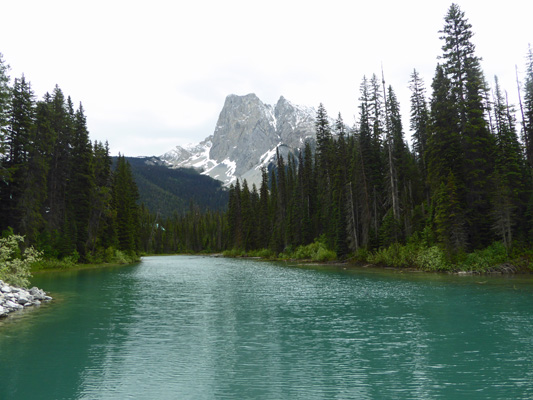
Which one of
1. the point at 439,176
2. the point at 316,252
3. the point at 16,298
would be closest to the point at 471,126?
the point at 439,176

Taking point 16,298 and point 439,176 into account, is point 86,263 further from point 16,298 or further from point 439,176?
point 439,176

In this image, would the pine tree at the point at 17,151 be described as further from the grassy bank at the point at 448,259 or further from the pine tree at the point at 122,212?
the grassy bank at the point at 448,259

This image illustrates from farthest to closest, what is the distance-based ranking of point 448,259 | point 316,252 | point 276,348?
point 316,252
point 448,259
point 276,348

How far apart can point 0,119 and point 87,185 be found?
77.7ft

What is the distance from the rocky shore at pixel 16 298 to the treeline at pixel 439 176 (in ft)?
121

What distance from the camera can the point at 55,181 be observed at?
180ft

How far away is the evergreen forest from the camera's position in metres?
40.6

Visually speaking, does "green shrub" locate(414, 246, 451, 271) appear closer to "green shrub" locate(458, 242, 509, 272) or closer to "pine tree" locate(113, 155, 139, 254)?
→ "green shrub" locate(458, 242, 509, 272)

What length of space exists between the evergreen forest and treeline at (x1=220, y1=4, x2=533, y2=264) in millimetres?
159

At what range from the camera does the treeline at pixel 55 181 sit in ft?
146

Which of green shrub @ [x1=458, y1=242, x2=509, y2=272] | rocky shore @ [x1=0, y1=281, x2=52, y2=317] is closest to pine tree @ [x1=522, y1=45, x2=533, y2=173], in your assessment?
Answer: green shrub @ [x1=458, y1=242, x2=509, y2=272]

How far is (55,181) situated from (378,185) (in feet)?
155

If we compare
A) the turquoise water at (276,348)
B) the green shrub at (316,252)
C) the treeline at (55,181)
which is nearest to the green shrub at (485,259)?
the turquoise water at (276,348)

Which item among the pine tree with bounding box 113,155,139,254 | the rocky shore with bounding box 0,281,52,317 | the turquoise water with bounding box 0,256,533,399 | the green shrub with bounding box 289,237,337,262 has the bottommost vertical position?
the turquoise water with bounding box 0,256,533,399
